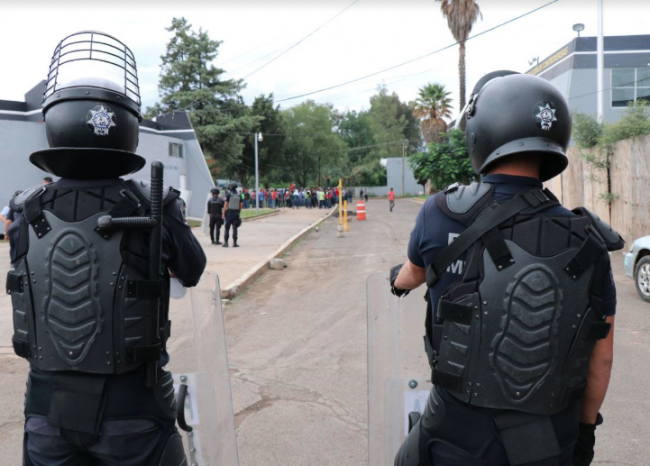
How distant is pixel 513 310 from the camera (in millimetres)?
1685

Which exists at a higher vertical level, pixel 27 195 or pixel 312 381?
pixel 27 195

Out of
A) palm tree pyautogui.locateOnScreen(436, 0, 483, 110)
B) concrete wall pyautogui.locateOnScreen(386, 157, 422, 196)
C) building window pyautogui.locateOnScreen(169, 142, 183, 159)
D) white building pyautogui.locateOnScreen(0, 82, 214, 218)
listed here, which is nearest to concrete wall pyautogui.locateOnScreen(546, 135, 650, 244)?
white building pyautogui.locateOnScreen(0, 82, 214, 218)

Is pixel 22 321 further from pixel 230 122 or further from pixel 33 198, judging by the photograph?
pixel 230 122

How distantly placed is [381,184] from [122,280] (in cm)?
7337

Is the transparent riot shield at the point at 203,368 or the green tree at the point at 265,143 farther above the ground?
the green tree at the point at 265,143

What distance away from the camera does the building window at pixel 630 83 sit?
29.3 meters

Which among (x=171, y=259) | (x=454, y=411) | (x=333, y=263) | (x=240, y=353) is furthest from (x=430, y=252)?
(x=333, y=263)

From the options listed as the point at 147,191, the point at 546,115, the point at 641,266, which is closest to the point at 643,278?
the point at 641,266

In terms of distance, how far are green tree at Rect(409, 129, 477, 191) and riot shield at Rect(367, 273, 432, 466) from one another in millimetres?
7740

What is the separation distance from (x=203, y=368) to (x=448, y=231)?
120 cm

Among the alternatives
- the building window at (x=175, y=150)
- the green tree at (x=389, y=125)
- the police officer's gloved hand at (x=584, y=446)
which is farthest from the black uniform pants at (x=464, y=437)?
the green tree at (x=389, y=125)

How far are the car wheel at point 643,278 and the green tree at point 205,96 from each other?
134 ft

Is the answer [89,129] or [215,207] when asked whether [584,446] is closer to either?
[89,129]

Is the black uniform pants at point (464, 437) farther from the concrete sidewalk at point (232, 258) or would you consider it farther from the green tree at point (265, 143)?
the green tree at point (265, 143)
